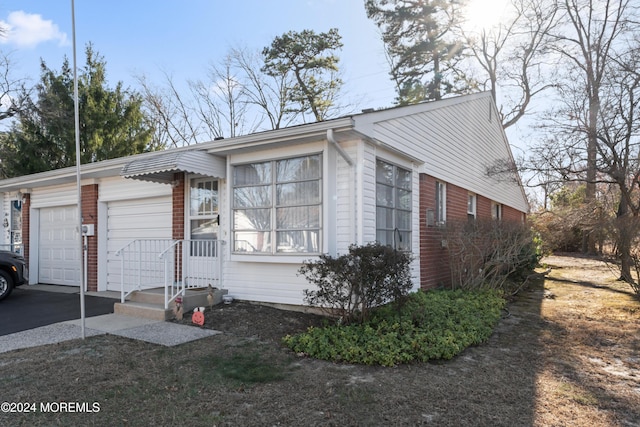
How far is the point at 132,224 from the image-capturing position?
9.17m

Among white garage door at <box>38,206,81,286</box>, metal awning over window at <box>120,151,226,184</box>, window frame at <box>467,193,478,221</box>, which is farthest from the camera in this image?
window frame at <box>467,193,478,221</box>

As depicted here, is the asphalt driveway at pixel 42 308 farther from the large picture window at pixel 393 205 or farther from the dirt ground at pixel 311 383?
the large picture window at pixel 393 205

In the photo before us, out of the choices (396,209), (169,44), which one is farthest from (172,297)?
(169,44)

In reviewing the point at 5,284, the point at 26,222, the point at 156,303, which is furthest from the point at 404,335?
the point at 26,222

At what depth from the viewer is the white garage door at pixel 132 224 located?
8.61m

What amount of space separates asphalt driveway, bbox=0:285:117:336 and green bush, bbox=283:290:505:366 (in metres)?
4.10

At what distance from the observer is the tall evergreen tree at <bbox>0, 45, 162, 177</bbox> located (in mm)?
16672

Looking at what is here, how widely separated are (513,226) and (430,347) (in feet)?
15.9

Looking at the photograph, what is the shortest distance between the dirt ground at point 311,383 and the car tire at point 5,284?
445 centimetres

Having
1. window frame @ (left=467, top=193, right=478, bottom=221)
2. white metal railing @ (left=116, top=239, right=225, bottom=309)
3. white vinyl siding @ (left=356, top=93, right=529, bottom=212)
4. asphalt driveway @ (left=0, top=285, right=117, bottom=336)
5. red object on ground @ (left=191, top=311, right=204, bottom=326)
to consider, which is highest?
white vinyl siding @ (left=356, top=93, right=529, bottom=212)

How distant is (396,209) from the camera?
739 cm

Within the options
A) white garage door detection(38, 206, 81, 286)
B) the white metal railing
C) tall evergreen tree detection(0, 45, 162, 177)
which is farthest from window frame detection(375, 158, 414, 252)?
tall evergreen tree detection(0, 45, 162, 177)

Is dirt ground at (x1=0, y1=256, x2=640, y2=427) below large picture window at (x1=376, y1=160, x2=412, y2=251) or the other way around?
below

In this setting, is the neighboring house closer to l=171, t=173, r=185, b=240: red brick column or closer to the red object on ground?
l=171, t=173, r=185, b=240: red brick column
